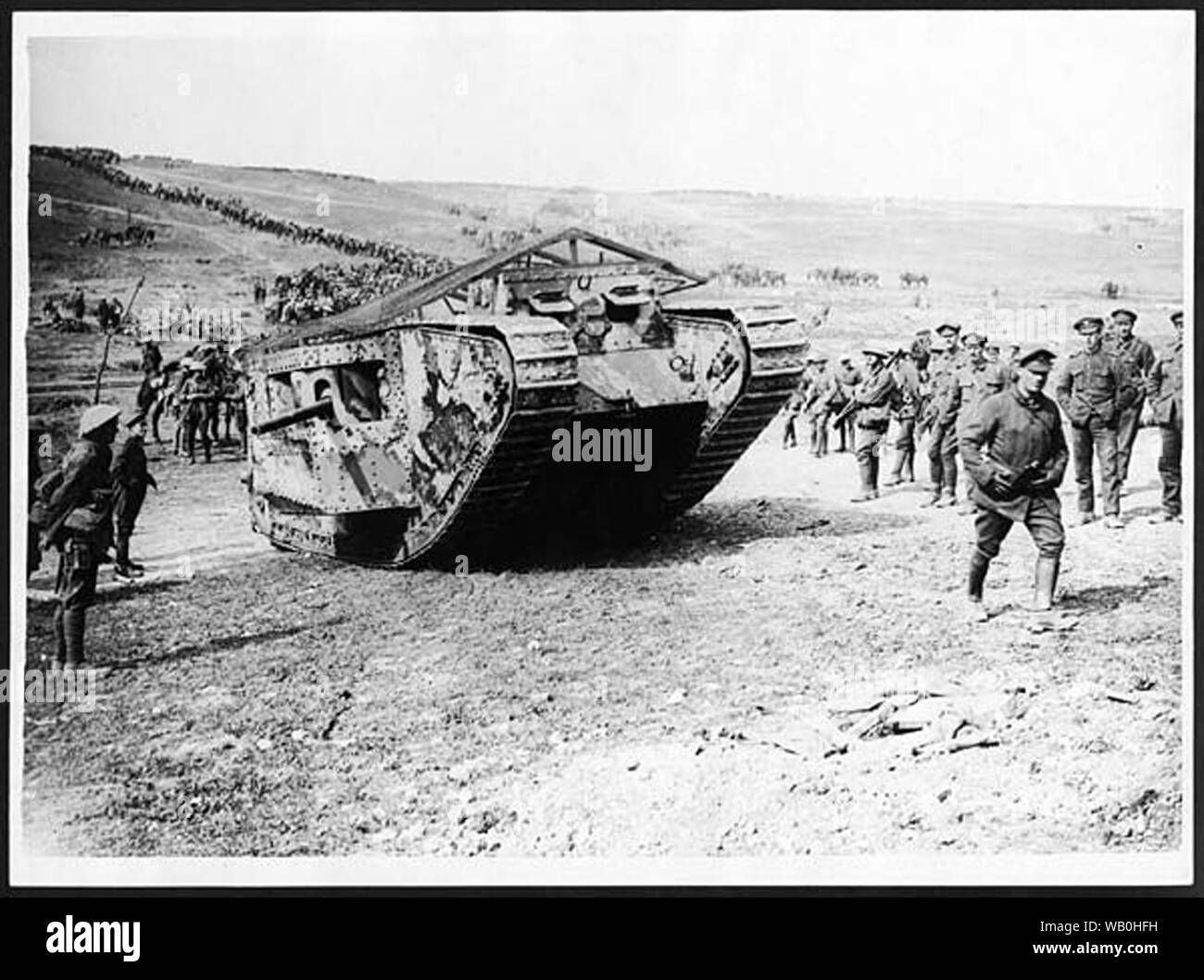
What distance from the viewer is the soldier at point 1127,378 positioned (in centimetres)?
616

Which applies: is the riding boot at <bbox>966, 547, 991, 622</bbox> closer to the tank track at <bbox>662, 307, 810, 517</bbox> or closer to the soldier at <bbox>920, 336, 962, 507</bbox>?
the soldier at <bbox>920, 336, 962, 507</bbox>

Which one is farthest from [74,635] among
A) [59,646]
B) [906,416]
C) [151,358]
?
[906,416]

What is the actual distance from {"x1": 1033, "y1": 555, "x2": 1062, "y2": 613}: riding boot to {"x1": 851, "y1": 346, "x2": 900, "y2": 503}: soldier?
67cm

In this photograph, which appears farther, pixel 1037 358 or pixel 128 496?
pixel 1037 358

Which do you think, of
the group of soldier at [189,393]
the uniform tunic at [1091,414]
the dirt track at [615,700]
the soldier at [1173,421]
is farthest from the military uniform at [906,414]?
the group of soldier at [189,393]

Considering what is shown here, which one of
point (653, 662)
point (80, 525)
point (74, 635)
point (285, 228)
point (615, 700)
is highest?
point (285, 228)

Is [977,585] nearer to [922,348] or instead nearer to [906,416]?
[906,416]

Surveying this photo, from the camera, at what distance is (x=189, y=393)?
6059 millimetres

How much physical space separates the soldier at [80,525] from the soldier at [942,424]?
304cm

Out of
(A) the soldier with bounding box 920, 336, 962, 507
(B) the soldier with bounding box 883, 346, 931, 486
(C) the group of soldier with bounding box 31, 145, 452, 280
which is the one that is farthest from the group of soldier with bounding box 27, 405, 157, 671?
(A) the soldier with bounding box 920, 336, 962, 507

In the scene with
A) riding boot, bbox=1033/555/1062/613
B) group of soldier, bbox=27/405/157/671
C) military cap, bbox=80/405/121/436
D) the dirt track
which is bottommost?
the dirt track

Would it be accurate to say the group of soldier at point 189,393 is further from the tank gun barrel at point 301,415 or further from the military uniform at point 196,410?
the tank gun barrel at point 301,415

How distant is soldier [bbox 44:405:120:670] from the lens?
5.93 metres

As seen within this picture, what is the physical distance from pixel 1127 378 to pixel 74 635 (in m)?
4.03
